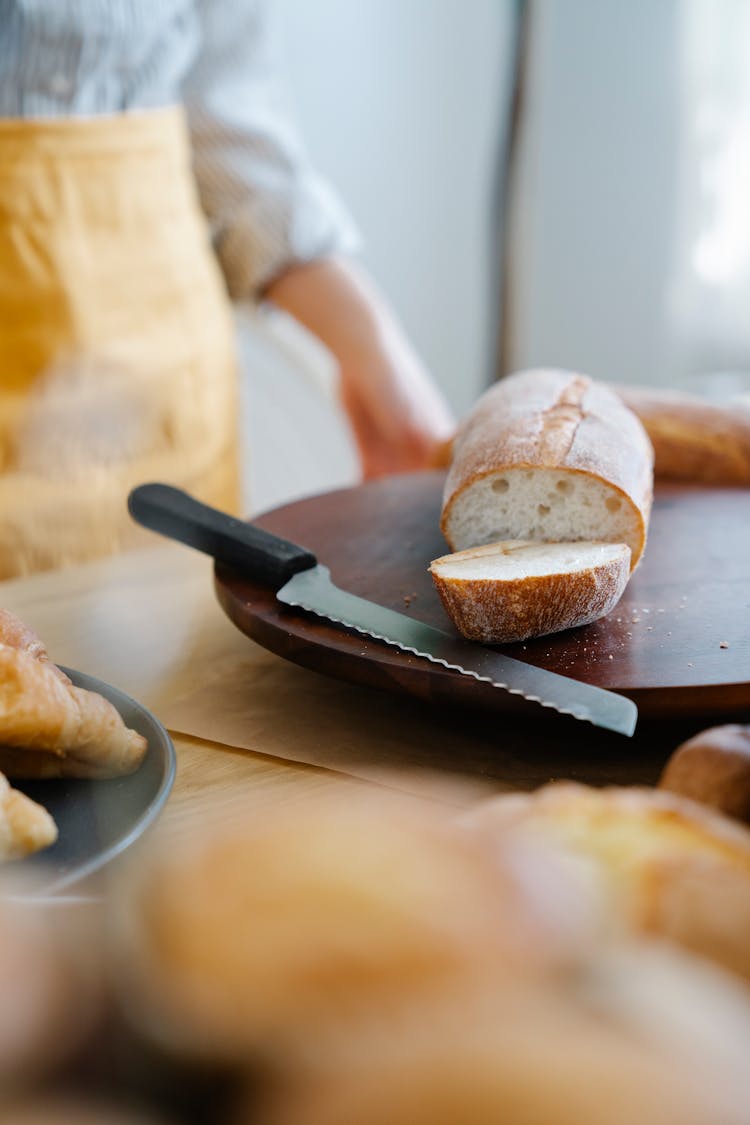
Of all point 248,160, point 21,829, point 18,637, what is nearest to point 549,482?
point 18,637

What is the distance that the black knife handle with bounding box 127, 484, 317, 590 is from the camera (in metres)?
0.86

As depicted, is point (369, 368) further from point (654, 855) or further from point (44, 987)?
point (44, 987)

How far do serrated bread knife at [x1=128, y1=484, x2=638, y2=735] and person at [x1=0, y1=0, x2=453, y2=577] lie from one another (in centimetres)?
49

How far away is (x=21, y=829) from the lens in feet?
1.46

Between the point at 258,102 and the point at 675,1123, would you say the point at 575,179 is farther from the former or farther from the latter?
the point at 675,1123

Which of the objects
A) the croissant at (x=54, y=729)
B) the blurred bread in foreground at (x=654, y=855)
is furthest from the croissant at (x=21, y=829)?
the blurred bread in foreground at (x=654, y=855)

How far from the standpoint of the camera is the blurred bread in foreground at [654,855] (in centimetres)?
25

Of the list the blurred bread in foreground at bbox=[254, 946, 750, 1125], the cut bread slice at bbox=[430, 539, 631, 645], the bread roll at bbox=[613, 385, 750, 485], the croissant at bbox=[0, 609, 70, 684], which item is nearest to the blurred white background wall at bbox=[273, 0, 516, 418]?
the bread roll at bbox=[613, 385, 750, 485]

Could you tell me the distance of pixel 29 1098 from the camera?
0.56 ft

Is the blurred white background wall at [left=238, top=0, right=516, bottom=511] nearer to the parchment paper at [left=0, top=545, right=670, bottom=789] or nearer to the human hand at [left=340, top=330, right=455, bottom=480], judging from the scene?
the human hand at [left=340, top=330, right=455, bottom=480]

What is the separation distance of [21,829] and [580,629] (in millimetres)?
444

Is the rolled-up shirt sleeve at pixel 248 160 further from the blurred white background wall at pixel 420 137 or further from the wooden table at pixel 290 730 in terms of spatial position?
the blurred white background wall at pixel 420 137

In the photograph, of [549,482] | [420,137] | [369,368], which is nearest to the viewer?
[549,482]

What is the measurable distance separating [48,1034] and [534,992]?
73 millimetres
